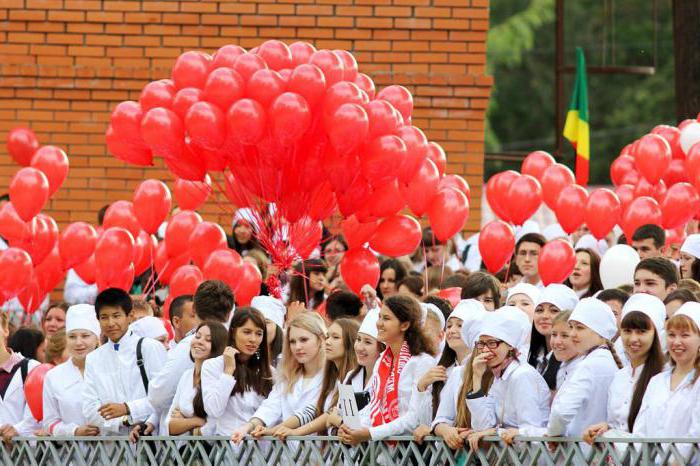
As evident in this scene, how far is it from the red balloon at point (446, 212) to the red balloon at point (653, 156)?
1.79 m

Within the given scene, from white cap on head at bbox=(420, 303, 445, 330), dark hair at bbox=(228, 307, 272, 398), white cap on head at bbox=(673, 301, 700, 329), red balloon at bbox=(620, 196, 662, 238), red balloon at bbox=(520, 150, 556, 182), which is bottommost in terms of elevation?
dark hair at bbox=(228, 307, 272, 398)

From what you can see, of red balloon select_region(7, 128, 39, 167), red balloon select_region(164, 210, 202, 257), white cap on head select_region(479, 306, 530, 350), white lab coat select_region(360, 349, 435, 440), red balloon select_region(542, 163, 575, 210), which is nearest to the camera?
white cap on head select_region(479, 306, 530, 350)

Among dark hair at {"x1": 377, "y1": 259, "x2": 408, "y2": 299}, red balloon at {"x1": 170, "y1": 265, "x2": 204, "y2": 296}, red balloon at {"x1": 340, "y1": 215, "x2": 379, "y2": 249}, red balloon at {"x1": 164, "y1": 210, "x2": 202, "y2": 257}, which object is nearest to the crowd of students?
red balloon at {"x1": 170, "y1": 265, "x2": 204, "y2": 296}

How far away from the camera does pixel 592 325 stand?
8.91 meters

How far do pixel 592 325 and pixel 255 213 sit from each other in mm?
4156

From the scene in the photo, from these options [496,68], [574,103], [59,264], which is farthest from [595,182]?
[59,264]

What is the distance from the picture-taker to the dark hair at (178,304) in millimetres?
11359

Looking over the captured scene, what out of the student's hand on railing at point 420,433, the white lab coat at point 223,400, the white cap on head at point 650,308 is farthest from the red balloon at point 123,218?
the white cap on head at point 650,308

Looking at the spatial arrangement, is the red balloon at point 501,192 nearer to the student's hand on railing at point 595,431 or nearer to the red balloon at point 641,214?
the red balloon at point 641,214

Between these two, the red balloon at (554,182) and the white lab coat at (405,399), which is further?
the red balloon at (554,182)

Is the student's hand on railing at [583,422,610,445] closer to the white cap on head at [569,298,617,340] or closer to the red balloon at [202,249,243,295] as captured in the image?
the white cap on head at [569,298,617,340]

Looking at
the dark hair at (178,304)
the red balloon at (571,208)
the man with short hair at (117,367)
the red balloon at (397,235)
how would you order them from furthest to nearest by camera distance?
1. the red balloon at (571,208)
2. the red balloon at (397,235)
3. the dark hair at (178,304)
4. the man with short hair at (117,367)

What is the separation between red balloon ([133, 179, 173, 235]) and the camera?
13.2 m

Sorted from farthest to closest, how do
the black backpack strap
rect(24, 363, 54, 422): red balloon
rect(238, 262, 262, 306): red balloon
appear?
1. rect(238, 262, 262, 306): red balloon
2. rect(24, 363, 54, 422): red balloon
3. the black backpack strap
